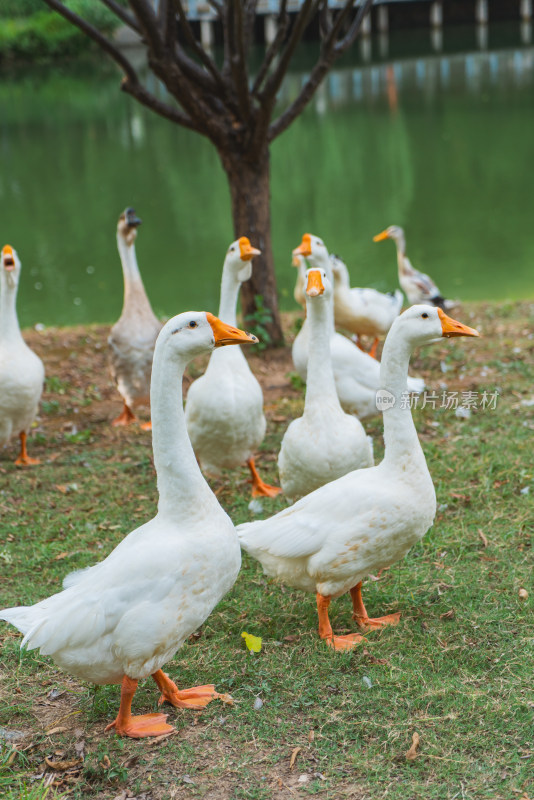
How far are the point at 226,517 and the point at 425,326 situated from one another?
1265 millimetres

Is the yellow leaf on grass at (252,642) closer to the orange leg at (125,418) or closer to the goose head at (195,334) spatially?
the goose head at (195,334)

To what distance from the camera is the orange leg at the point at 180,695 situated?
339 centimetres

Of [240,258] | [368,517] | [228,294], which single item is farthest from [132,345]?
[368,517]

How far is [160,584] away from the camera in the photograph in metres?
3.11

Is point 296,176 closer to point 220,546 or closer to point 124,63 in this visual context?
point 124,63

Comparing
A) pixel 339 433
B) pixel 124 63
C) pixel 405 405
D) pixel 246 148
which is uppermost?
pixel 124 63

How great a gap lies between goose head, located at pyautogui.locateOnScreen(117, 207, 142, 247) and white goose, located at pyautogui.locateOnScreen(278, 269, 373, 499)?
2790 millimetres

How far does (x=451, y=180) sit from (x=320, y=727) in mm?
14924

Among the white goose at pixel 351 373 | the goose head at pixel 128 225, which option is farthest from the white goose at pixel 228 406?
the goose head at pixel 128 225

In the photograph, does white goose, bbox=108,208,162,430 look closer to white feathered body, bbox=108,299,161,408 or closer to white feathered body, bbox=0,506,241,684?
white feathered body, bbox=108,299,161,408

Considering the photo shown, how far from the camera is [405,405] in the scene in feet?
12.5

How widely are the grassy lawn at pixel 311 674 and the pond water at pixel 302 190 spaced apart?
4451 mm

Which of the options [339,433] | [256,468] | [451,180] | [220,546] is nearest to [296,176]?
[451,180]

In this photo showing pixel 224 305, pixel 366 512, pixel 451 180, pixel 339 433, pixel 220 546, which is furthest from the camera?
pixel 451 180
